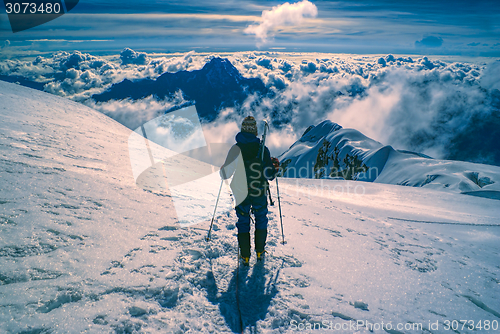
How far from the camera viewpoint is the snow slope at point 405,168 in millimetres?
38506

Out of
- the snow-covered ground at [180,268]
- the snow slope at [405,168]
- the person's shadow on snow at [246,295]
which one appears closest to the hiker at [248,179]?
the person's shadow on snow at [246,295]

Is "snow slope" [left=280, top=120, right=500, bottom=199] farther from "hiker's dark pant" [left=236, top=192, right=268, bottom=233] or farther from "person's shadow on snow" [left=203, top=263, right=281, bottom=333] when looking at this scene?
"person's shadow on snow" [left=203, top=263, right=281, bottom=333]

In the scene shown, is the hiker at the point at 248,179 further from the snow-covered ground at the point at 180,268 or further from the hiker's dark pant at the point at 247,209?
the snow-covered ground at the point at 180,268

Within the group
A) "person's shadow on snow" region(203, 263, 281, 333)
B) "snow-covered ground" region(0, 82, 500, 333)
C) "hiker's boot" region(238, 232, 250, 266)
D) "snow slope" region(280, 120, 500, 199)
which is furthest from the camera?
"snow slope" region(280, 120, 500, 199)

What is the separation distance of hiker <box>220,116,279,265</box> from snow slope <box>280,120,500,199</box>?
3078 centimetres

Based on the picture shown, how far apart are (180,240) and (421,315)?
15.0 ft

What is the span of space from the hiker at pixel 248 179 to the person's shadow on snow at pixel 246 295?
397 mm

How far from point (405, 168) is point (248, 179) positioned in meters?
62.6

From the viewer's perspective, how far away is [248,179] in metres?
4.63

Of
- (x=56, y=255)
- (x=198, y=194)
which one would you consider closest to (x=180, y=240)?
(x=56, y=255)

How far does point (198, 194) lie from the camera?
26.3 feet

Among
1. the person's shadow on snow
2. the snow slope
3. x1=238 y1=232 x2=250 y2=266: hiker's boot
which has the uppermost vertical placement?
x1=238 y1=232 x2=250 y2=266: hiker's boot

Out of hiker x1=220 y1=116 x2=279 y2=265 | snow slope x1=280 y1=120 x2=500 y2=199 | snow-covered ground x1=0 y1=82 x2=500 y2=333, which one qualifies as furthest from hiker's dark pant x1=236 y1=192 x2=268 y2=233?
snow slope x1=280 y1=120 x2=500 y2=199

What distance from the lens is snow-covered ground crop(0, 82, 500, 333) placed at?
315 cm
